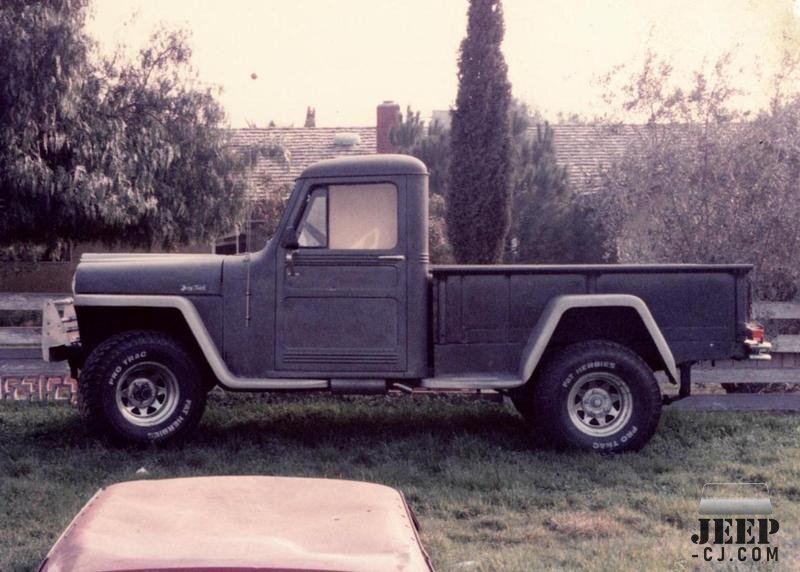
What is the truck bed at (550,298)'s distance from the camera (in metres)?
7.54

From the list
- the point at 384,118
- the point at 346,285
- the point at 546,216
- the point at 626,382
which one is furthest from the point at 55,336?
the point at 384,118

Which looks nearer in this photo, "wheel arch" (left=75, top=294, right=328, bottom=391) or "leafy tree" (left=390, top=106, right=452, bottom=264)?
"wheel arch" (left=75, top=294, right=328, bottom=391)

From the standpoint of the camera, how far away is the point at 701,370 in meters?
9.46

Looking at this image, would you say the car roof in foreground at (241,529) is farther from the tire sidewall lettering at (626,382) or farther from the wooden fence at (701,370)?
the wooden fence at (701,370)

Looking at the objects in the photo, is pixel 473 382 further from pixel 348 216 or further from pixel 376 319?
pixel 348 216

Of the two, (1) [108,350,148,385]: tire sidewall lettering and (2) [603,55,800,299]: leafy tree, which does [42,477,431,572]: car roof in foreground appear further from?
(2) [603,55,800,299]: leafy tree

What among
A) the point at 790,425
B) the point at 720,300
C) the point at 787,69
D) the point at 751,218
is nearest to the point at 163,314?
the point at 720,300

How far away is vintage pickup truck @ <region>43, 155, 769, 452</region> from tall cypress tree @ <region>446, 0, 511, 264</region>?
7289 mm

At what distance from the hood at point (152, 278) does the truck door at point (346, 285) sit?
569mm

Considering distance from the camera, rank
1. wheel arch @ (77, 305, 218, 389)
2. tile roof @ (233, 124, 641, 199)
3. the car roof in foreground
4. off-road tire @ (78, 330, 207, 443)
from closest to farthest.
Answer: the car roof in foreground, off-road tire @ (78, 330, 207, 443), wheel arch @ (77, 305, 218, 389), tile roof @ (233, 124, 641, 199)

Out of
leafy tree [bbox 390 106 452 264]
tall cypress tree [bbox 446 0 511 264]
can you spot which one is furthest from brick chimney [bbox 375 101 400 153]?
tall cypress tree [bbox 446 0 511 264]

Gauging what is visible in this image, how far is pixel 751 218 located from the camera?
34.9ft

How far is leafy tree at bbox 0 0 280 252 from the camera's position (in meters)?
13.8

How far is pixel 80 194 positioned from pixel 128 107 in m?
2.49
